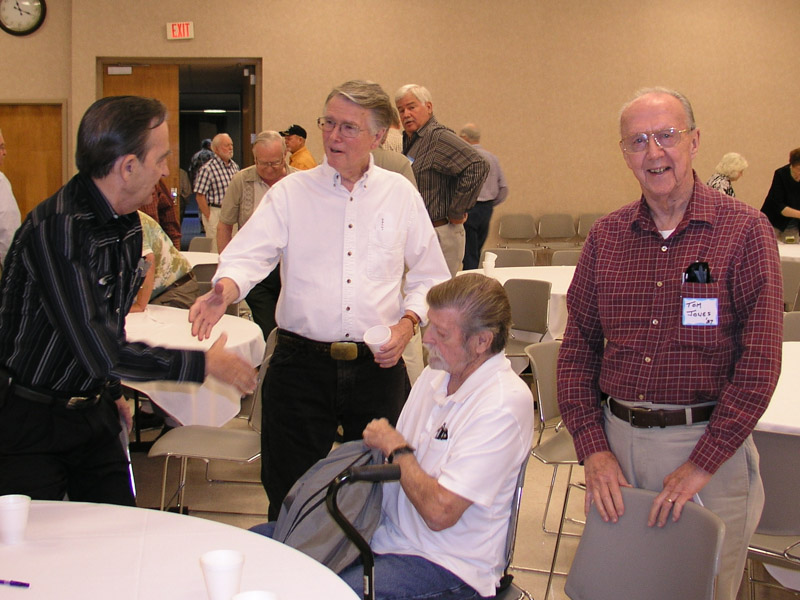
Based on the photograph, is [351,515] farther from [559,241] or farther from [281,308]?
[559,241]

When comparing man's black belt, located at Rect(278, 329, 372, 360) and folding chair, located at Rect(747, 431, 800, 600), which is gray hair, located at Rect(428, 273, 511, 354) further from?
folding chair, located at Rect(747, 431, 800, 600)

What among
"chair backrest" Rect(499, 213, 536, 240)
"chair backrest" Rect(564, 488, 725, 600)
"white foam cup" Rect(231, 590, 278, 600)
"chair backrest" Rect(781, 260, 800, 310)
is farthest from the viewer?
"chair backrest" Rect(499, 213, 536, 240)

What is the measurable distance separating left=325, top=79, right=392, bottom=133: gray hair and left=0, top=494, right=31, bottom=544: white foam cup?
56.4 inches

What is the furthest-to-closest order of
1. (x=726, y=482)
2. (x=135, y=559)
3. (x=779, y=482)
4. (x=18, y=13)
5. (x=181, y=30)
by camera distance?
(x=18, y=13) → (x=181, y=30) → (x=779, y=482) → (x=726, y=482) → (x=135, y=559)

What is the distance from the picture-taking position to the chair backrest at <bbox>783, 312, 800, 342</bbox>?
387cm

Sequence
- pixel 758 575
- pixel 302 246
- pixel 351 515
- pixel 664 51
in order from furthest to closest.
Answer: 1. pixel 664 51
2. pixel 758 575
3. pixel 302 246
4. pixel 351 515

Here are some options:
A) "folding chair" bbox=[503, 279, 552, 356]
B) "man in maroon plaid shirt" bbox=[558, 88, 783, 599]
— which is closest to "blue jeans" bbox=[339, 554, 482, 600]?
"man in maroon plaid shirt" bbox=[558, 88, 783, 599]

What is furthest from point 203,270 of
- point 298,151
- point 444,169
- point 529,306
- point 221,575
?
point 221,575

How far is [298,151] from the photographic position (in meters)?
7.47

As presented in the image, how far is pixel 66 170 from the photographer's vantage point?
10102mm

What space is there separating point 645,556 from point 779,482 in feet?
2.97

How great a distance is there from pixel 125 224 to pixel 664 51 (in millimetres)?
9803

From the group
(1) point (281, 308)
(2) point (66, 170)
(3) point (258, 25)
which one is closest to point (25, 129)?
(2) point (66, 170)

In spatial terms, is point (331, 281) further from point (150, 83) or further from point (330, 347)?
point (150, 83)
